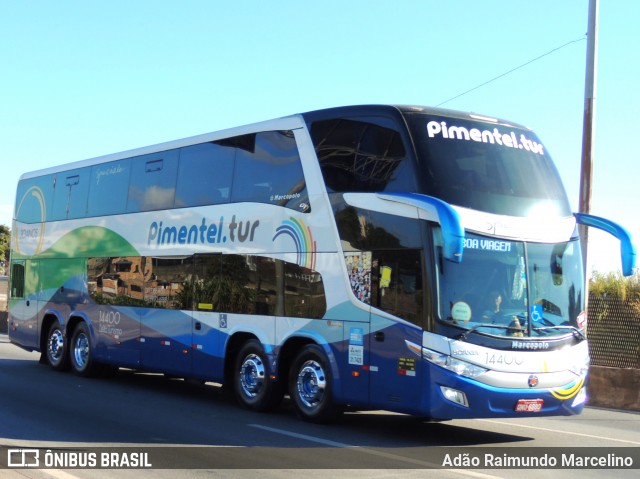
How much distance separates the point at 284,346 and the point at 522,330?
12.3ft

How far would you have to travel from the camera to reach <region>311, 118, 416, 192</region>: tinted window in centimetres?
1119

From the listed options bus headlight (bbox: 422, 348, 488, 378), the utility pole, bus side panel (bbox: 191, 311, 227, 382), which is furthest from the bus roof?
the utility pole

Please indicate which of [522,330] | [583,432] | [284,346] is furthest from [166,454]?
[583,432]

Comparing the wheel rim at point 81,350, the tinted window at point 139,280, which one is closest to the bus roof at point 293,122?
the tinted window at point 139,280

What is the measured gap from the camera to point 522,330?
10.6m

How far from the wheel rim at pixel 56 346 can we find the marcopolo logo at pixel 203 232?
4.38 m

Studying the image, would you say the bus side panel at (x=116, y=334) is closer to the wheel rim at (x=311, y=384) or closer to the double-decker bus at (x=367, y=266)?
the double-decker bus at (x=367, y=266)

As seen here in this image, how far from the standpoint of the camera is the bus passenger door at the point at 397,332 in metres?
10.6

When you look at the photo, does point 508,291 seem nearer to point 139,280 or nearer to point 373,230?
point 373,230

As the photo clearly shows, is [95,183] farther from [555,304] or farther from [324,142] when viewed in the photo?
[555,304]

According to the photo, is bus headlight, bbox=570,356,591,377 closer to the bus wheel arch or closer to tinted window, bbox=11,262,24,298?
the bus wheel arch

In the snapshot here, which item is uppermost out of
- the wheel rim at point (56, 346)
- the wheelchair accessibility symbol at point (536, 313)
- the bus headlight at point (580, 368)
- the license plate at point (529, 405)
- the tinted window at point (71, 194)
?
the tinted window at point (71, 194)

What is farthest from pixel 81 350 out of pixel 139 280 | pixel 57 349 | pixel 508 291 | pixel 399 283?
pixel 508 291

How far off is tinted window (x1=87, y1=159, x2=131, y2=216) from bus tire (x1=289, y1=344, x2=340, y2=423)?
6.08 meters
